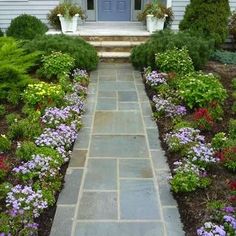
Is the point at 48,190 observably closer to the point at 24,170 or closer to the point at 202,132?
the point at 24,170

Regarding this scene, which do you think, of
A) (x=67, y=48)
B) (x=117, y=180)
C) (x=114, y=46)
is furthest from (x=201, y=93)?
(x=114, y=46)

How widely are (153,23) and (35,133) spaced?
5.00 meters

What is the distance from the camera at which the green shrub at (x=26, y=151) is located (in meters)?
3.87

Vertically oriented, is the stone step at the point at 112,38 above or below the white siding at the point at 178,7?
below

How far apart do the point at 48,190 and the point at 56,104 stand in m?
1.92

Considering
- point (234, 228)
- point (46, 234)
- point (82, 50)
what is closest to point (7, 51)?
point (82, 50)

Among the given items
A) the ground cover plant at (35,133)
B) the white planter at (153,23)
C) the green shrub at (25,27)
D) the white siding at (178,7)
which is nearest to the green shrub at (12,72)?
the ground cover plant at (35,133)

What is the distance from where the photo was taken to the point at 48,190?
3.40 m

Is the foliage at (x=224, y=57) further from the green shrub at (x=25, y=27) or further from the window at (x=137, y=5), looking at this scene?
the green shrub at (x=25, y=27)

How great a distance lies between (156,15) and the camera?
842 cm

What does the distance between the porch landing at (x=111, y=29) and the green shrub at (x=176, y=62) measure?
80.5 inches

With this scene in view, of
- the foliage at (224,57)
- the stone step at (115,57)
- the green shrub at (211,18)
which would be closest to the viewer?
the foliage at (224,57)

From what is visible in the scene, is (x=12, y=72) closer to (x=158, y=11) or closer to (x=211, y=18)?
(x=158, y=11)

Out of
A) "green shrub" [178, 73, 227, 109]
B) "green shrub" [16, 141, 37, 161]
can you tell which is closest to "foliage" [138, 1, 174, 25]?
"green shrub" [178, 73, 227, 109]
